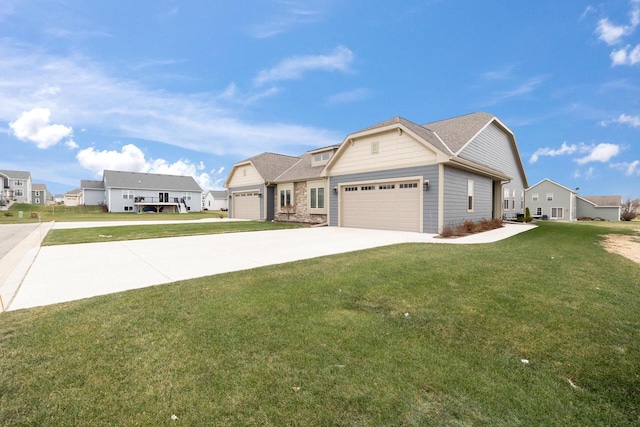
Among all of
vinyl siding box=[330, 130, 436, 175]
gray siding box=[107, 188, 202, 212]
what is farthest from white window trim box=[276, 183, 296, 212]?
gray siding box=[107, 188, 202, 212]

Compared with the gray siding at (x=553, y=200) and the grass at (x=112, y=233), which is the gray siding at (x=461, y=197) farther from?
the gray siding at (x=553, y=200)

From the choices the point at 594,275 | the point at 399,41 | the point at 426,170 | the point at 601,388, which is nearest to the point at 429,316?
the point at 601,388

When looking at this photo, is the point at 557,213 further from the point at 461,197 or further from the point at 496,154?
the point at 461,197

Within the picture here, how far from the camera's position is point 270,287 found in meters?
4.61

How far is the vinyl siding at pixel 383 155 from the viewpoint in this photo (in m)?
12.8

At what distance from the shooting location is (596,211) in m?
45.2

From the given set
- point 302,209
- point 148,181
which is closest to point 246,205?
point 302,209

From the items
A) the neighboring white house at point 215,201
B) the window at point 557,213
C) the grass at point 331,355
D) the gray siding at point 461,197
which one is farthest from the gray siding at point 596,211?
the neighboring white house at point 215,201

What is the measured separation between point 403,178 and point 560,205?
40.1 m

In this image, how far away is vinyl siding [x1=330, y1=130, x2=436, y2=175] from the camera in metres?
12.8

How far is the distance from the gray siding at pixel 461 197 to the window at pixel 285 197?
38.2 ft

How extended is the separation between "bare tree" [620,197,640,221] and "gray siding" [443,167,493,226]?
45573 mm

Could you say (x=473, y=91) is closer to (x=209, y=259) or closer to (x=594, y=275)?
(x=594, y=275)

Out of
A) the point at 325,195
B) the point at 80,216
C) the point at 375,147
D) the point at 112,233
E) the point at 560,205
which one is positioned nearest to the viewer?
the point at 112,233
